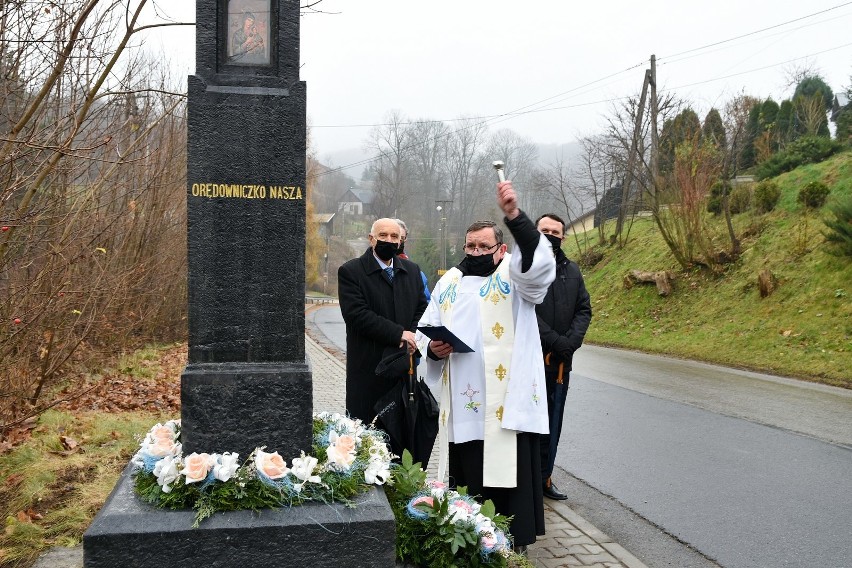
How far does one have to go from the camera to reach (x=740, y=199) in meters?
23.7

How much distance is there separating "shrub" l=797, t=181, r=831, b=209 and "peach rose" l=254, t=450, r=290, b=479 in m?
20.4

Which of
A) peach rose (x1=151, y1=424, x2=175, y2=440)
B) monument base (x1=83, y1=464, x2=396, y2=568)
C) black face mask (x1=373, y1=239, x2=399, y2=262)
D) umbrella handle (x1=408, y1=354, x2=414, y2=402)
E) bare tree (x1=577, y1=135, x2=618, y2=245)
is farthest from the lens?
bare tree (x1=577, y1=135, x2=618, y2=245)

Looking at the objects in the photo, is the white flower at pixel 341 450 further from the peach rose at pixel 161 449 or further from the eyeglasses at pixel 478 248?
the eyeglasses at pixel 478 248

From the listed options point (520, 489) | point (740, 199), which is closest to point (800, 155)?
point (740, 199)

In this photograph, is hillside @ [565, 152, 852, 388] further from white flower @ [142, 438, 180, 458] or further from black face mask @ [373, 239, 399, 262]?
white flower @ [142, 438, 180, 458]

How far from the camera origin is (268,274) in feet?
12.4

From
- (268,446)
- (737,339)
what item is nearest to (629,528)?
(268,446)

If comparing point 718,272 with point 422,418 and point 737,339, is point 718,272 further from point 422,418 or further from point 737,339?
point 422,418

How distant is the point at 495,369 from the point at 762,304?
48.8 ft

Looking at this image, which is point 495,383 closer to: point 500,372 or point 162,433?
point 500,372

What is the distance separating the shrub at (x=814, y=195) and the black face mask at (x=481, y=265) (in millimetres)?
18687

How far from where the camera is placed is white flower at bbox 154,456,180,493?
3.48 metres

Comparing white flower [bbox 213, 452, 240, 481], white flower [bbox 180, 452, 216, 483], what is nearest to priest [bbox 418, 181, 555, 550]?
white flower [bbox 213, 452, 240, 481]

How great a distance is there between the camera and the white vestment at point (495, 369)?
454 centimetres
